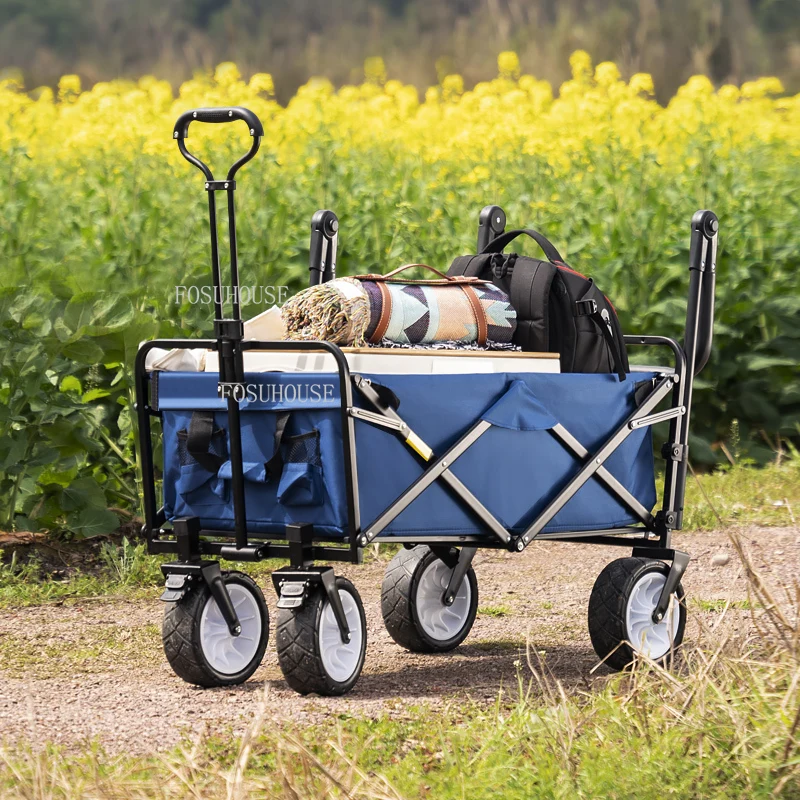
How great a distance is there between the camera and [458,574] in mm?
3943

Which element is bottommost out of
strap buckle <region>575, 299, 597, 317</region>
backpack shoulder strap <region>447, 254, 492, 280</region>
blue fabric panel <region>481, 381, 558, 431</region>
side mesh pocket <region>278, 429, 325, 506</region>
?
side mesh pocket <region>278, 429, 325, 506</region>

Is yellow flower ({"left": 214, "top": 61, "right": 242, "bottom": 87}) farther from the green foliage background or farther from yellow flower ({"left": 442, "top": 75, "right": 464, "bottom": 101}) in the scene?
yellow flower ({"left": 442, "top": 75, "right": 464, "bottom": 101})

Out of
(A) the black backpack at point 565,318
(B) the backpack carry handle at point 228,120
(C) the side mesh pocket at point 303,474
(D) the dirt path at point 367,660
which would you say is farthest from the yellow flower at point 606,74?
(C) the side mesh pocket at point 303,474

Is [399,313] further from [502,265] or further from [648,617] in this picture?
[648,617]

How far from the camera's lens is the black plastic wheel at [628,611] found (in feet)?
11.6

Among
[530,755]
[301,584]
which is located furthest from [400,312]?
[530,755]

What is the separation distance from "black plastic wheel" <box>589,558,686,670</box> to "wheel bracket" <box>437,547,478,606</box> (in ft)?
1.53

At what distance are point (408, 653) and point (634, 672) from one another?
122 centimetres

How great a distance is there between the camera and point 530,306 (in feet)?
12.1

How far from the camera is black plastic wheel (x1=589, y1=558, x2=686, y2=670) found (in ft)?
11.6

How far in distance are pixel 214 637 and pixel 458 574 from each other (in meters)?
0.88

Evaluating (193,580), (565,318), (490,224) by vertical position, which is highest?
(490,224)

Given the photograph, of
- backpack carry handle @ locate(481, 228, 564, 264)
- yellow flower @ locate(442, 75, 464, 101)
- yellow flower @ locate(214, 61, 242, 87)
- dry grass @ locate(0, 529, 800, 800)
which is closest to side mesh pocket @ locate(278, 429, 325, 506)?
dry grass @ locate(0, 529, 800, 800)

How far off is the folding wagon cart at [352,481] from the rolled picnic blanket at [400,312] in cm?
13
